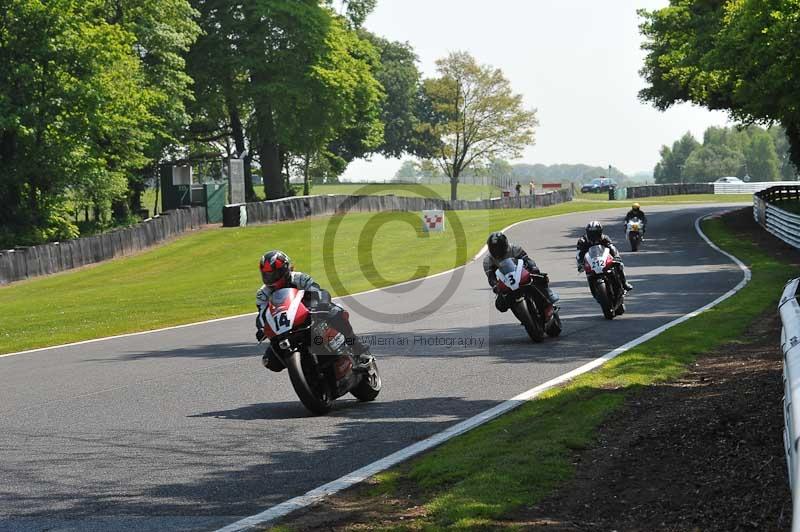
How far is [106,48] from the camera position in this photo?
4772 cm

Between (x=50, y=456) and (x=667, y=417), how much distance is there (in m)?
5.20

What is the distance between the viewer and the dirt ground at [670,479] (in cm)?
626

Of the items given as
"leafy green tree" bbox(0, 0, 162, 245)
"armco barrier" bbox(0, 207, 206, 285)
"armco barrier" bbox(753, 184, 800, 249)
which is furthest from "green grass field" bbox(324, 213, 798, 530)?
"leafy green tree" bbox(0, 0, 162, 245)

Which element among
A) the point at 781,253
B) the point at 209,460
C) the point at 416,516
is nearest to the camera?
the point at 416,516

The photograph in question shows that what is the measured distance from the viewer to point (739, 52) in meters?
37.5

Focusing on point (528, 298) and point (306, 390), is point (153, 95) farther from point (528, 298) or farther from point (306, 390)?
point (306, 390)

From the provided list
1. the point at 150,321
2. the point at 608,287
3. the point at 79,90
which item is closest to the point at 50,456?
the point at 608,287

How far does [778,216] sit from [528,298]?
29363 millimetres

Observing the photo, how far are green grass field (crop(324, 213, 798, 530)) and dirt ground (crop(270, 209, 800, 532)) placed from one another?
13cm

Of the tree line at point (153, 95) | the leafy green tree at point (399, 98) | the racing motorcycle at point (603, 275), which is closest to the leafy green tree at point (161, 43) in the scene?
the tree line at point (153, 95)

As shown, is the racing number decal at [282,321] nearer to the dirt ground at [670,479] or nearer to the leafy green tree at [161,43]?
the dirt ground at [670,479]

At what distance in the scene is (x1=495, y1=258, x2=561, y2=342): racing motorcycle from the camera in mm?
14812

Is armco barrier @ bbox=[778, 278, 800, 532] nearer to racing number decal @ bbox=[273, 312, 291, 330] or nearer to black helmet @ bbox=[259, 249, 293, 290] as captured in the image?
racing number decal @ bbox=[273, 312, 291, 330]

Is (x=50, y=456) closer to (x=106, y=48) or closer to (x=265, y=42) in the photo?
(x=106, y=48)
